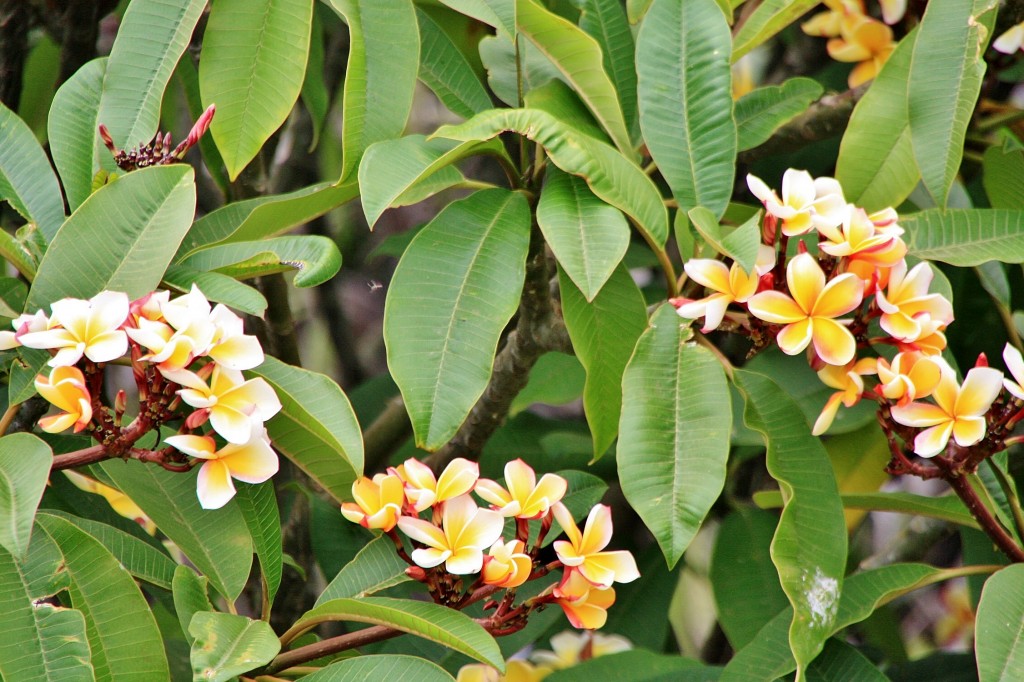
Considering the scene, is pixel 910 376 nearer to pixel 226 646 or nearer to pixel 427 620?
pixel 427 620

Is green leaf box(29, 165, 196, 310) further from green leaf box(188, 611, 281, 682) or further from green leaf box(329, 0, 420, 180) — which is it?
green leaf box(188, 611, 281, 682)

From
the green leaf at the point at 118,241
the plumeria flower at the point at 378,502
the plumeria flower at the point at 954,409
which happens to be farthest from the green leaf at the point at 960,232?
the green leaf at the point at 118,241

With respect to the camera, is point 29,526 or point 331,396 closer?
point 29,526

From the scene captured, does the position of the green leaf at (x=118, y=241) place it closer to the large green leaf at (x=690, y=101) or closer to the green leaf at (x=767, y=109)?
the large green leaf at (x=690, y=101)

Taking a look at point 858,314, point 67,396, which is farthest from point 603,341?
point 67,396

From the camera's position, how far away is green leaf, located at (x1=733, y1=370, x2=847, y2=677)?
0.80 meters

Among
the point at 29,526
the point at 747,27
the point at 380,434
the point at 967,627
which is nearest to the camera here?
the point at 29,526

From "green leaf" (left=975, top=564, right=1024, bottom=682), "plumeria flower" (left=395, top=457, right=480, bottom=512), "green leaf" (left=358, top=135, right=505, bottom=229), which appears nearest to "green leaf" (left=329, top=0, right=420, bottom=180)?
"green leaf" (left=358, top=135, right=505, bottom=229)

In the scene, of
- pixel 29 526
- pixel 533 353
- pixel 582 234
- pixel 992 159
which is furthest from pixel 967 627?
pixel 29 526

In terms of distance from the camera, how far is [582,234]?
81cm

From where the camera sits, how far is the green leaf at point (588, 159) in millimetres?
796

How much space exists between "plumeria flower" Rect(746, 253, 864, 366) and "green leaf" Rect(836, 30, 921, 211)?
0.27 metres

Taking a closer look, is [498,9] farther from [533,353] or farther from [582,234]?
[533,353]

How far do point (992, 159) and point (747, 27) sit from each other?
1.01 feet
